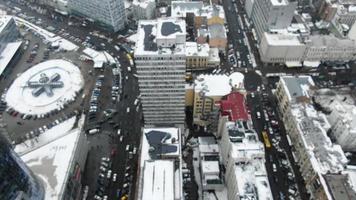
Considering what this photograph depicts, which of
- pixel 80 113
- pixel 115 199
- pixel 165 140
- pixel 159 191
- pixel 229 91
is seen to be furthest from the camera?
pixel 80 113

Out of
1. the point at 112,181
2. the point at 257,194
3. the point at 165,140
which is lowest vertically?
the point at 257,194

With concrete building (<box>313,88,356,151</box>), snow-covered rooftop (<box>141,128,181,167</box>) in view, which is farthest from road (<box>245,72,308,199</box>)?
snow-covered rooftop (<box>141,128,181,167</box>)

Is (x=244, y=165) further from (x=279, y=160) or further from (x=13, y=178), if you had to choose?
(x=13, y=178)

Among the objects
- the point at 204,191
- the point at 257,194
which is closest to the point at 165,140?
the point at 204,191

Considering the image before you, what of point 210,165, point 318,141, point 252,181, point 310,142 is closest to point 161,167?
point 210,165

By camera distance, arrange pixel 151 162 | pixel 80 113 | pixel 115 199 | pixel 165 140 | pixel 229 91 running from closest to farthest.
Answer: pixel 151 162 → pixel 165 140 → pixel 115 199 → pixel 229 91 → pixel 80 113

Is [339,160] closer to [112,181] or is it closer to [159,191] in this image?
[159,191]

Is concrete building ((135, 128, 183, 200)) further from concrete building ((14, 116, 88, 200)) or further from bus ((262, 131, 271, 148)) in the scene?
bus ((262, 131, 271, 148))
